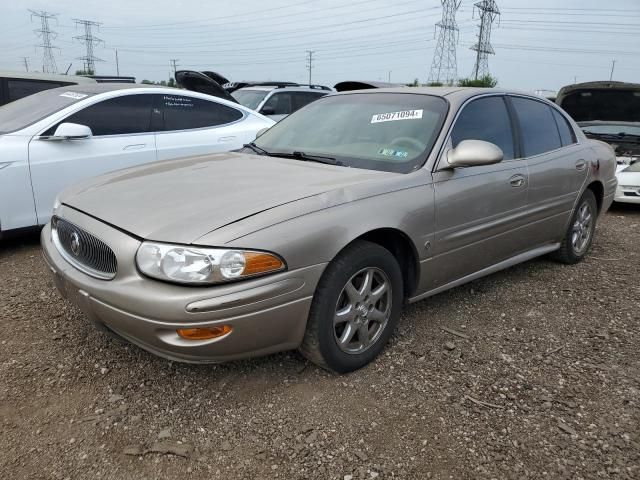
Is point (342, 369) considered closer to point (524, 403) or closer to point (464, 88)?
point (524, 403)

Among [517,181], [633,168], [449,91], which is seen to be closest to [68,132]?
[449,91]

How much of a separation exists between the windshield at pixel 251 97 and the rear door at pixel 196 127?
439 centimetres

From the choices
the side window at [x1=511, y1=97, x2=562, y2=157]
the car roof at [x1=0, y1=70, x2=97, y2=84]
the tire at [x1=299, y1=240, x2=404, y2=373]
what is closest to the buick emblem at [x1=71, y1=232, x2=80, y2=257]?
the tire at [x1=299, y1=240, x2=404, y2=373]

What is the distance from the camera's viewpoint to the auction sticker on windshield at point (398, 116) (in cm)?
329

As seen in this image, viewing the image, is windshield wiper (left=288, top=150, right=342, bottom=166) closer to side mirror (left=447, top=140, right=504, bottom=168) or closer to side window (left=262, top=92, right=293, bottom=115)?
side mirror (left=447, top=140, right=504, bottom=168)

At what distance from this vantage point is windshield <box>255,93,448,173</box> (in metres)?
3.11

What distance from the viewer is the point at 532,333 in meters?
3.30

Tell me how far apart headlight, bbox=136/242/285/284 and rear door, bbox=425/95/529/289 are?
1285 millimetres

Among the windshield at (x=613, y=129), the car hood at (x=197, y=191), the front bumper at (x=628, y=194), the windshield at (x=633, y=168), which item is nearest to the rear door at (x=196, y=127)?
the car hood at (x=197, y=191)

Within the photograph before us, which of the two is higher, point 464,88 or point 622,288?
point 464,88

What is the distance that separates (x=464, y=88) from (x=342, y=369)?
2182 mm

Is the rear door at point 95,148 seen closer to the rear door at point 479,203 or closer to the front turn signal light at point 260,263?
the front turn signal light at point 260,263

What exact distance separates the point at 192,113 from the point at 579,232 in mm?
3940

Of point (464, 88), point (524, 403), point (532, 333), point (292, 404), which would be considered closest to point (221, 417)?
point (292, 404)
